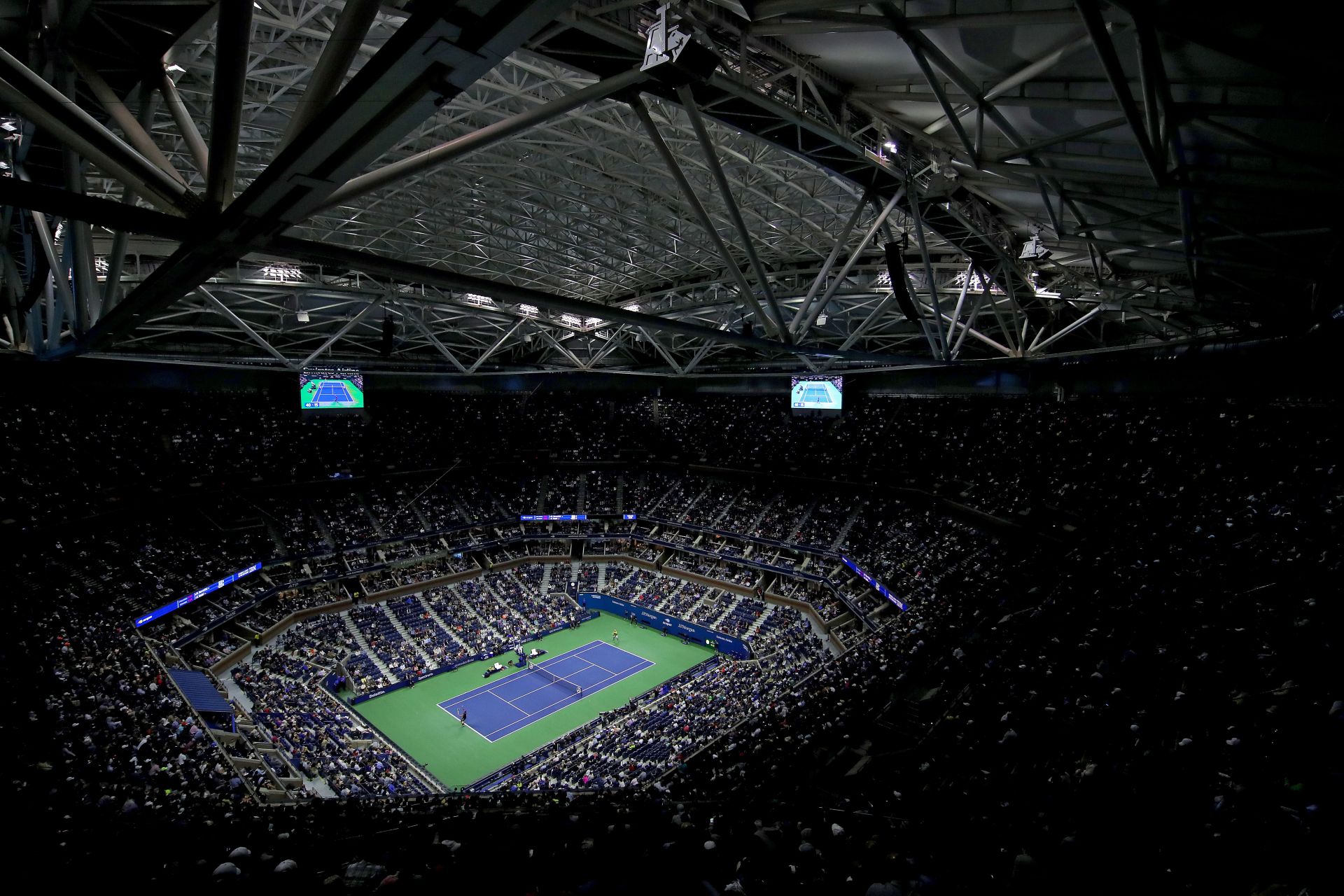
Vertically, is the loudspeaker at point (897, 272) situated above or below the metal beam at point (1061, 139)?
below

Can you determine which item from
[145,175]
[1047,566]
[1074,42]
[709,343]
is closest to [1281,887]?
[1074,42]

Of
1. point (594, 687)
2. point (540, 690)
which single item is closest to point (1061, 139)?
point (594, 687)

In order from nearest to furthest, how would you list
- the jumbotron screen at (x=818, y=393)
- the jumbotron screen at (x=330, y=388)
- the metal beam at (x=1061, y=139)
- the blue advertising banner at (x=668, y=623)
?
the metal beam at (x=1061, y=139) < the blue advertising banner at (x=668, y=623) < the jumbotron screen at (x=330, y=388) < the jumbotron screen at (x=818, y=393)

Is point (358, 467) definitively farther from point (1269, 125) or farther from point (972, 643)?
point (1269, 125)

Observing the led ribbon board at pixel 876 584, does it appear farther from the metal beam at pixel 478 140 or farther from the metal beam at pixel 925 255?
the metal beam at pixel 478 140

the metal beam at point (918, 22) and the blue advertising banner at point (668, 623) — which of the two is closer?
the metal beam at point (918, 22)

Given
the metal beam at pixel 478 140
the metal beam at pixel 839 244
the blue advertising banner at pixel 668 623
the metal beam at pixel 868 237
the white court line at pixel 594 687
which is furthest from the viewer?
A: the blue advertising banner at pixel 668 623

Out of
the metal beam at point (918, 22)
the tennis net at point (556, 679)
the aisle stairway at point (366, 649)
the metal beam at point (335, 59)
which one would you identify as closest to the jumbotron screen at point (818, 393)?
the tennis net at point (556, 679)

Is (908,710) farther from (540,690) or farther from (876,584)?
(540,690)
